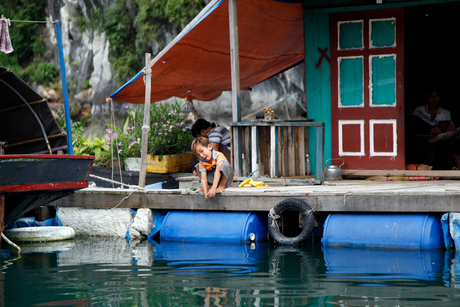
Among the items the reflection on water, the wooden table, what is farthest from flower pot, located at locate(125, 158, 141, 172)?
the reflection on water

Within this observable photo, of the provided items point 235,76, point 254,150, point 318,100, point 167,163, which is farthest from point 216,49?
point 167,163

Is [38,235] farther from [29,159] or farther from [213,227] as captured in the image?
[213,227]

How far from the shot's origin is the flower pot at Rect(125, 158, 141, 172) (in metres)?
10.5

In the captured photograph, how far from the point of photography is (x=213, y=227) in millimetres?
6742

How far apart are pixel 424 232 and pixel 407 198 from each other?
0.42 meters

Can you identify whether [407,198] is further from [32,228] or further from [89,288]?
[32,228]

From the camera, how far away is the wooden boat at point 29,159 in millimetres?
6234

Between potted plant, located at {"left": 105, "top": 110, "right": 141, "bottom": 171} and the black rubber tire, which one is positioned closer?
the black rubber tire

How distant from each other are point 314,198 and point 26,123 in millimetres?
4880

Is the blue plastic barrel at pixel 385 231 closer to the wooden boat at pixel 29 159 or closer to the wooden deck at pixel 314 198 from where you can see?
the wooden deck at pixel 314 198

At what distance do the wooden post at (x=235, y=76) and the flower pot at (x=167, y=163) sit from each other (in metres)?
2.95

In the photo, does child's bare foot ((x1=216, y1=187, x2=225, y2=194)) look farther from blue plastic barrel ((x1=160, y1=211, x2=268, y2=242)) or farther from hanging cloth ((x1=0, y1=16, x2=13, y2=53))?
hanging cloth ((x1=0, y1=16, x2=13, y2=53))

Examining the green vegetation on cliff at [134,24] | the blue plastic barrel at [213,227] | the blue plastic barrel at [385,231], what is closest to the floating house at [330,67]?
the blue plastic barrel at [213,227]

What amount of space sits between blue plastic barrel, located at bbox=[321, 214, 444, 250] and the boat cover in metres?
4.70
